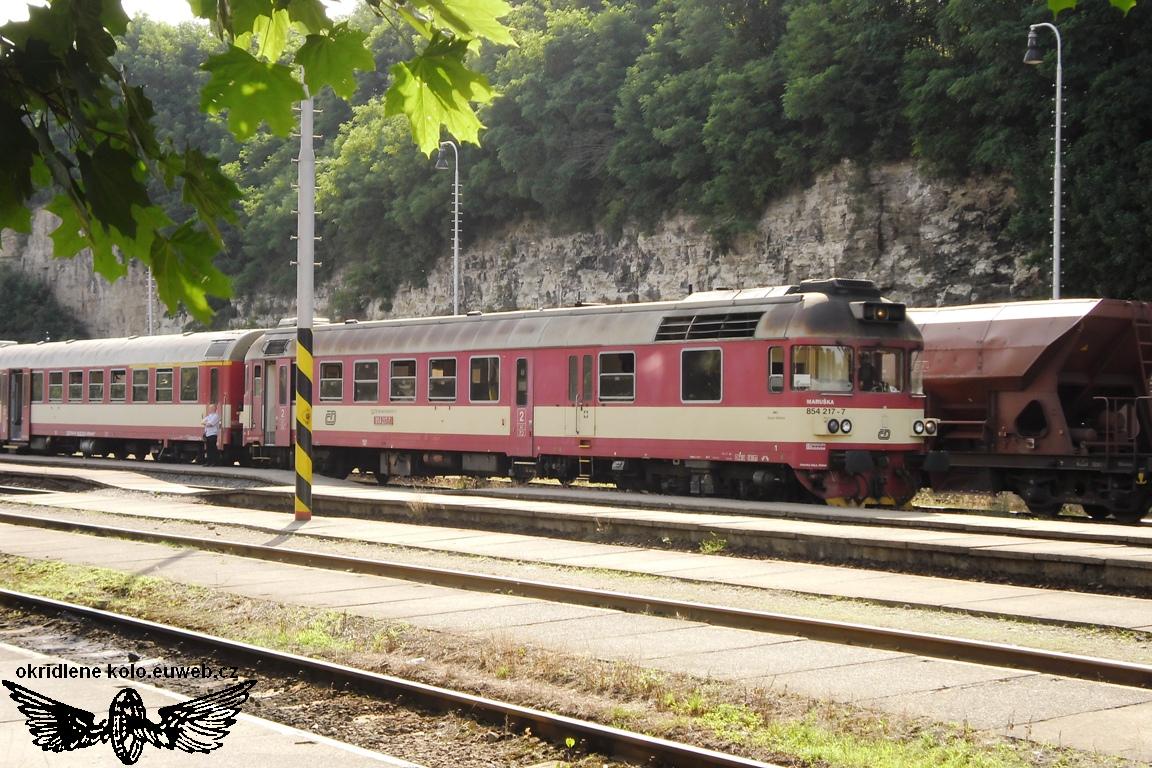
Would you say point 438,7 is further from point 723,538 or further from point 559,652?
point 723,538

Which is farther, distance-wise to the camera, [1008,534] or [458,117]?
[1008,534]

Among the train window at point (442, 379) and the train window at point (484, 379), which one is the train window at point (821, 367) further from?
the train window at point (442, 379)

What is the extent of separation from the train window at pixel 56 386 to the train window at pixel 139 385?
454 centimetres

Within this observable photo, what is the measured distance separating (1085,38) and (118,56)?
42.2 m

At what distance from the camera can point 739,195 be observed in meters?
55.4

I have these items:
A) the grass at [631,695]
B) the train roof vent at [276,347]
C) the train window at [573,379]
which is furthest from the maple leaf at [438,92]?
the train roof vent at [276,347]

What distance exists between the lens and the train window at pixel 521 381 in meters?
26.1

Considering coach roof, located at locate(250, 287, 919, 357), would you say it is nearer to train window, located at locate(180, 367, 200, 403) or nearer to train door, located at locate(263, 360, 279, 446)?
train door, located at locate(263, 360, 279, 446)

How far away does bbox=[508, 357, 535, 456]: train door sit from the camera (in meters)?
26.0

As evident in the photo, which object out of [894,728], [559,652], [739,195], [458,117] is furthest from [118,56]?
[739,195]

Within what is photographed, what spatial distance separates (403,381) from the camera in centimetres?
2897

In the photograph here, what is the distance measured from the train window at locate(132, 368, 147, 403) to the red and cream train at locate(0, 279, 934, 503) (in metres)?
3.47

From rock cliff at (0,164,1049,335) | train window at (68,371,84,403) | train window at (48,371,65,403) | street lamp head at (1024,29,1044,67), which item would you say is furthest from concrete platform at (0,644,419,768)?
rock cliff at (0,164,1049,335)

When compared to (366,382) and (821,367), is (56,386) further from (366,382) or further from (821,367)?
(821,367)
